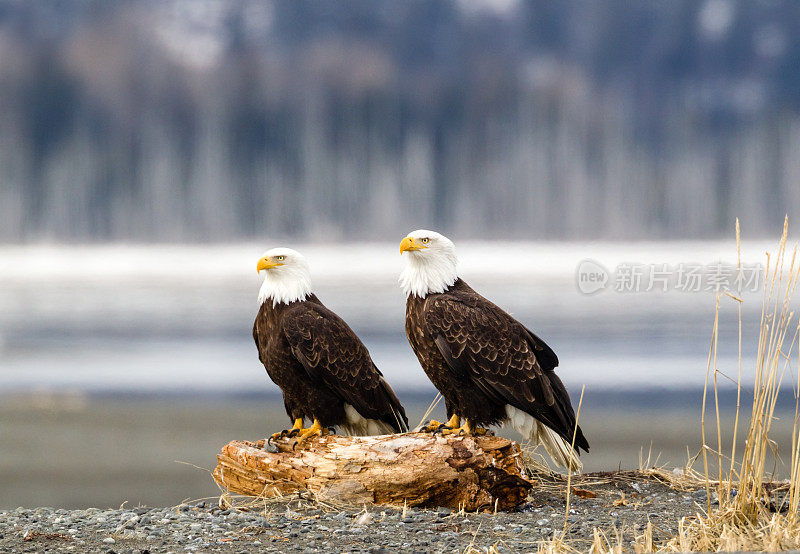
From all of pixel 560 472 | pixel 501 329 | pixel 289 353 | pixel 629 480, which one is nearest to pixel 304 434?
pixel 289 353

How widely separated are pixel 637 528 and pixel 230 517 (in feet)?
6.85

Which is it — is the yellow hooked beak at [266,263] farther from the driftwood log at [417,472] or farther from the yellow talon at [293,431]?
the driftwood log at [417,472]

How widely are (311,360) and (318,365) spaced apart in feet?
0.17

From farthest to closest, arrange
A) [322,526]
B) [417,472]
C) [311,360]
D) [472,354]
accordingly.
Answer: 1. [311,360]
2. [472,354]
3. [417,472]
4. [322,526]

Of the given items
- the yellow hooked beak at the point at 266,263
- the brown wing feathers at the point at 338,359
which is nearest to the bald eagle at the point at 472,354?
the brown wing feathers at the point at 338,359

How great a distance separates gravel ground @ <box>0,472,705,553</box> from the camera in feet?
13.3

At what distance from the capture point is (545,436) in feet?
16.9

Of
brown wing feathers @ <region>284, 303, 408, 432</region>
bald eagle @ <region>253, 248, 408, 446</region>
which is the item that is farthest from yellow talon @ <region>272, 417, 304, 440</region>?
brown wing feathers @ <region>284, 303, 408, 432</region>

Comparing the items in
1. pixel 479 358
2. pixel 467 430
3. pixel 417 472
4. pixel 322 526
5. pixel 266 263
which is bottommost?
pixel 322 526

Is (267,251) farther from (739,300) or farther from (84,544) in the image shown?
(739,300)

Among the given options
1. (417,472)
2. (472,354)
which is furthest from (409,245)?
(417,472)

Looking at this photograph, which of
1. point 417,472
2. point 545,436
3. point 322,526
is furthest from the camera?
point 545,436

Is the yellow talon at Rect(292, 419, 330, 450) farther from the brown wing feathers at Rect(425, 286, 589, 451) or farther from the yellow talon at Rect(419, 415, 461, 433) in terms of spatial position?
the brown wing feathers at Rect(425, 286, 589, 451)

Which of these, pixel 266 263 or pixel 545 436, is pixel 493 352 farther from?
pixel 266 263
